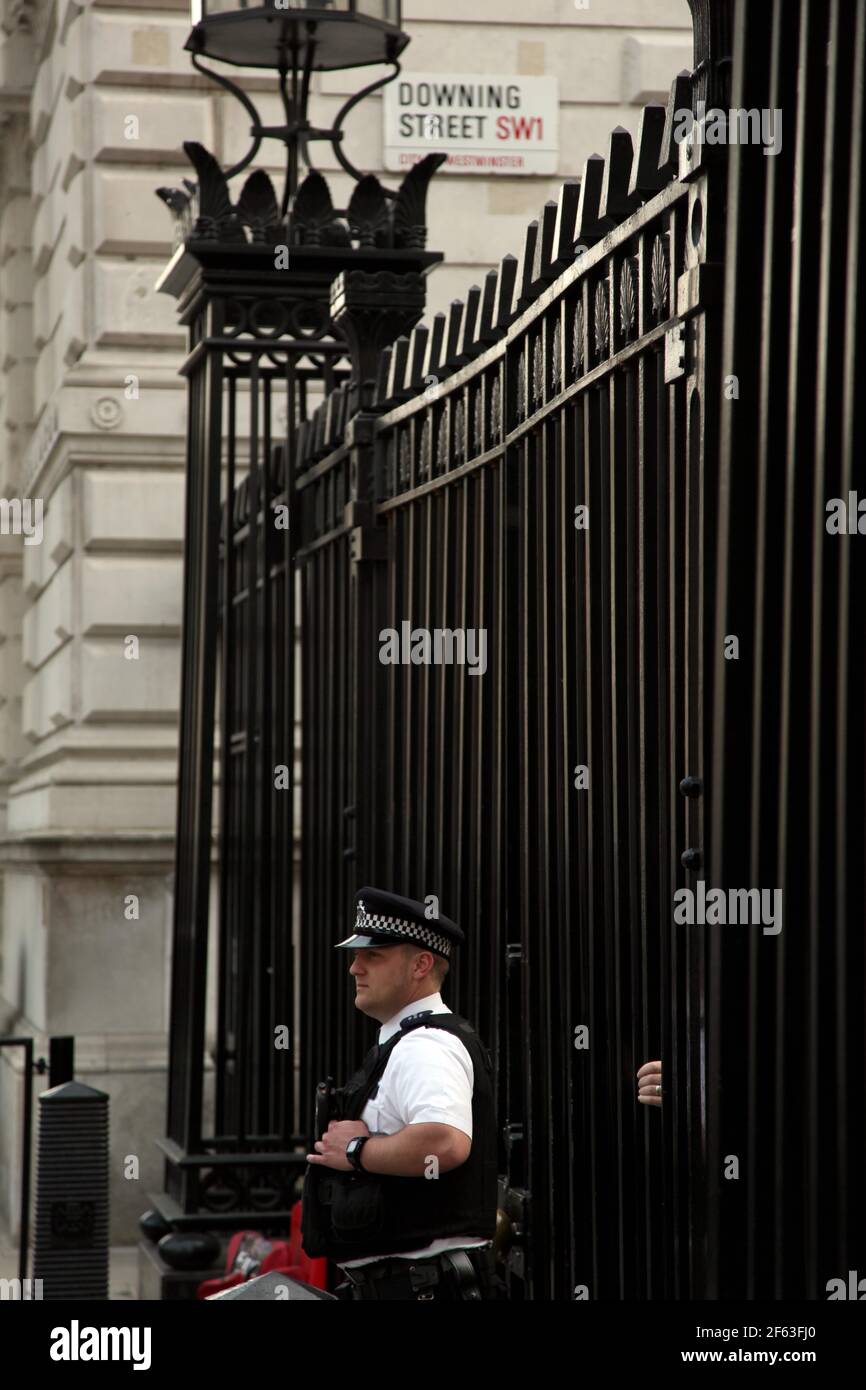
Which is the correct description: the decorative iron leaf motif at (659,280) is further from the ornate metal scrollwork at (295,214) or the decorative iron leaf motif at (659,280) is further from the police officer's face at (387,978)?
the ornate metal scrollwork at (295,214)

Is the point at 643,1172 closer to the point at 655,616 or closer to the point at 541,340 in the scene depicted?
the point at 655,616

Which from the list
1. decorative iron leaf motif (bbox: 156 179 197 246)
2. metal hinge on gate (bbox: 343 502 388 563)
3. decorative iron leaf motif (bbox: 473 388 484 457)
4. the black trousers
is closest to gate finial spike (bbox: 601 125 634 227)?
decorative iron leaf motif (bbox: 473 388 484 457)

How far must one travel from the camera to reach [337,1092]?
5.00m

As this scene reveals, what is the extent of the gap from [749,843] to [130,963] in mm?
7576

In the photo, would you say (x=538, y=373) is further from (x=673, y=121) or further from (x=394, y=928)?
(x=394, y=928)

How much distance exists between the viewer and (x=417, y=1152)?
15.4 ft

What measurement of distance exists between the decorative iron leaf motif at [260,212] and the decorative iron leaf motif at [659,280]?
4.50 m

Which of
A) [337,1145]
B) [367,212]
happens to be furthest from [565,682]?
[367,212]

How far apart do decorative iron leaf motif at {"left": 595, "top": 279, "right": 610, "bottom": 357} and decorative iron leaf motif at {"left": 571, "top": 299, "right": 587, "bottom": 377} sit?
3.7 inches

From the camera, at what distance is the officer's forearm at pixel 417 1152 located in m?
4.69

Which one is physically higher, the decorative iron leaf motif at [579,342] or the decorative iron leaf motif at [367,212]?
the decorative iron leaf motif at [367,212]

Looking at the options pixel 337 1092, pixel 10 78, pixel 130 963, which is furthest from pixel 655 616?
pixel 10 78

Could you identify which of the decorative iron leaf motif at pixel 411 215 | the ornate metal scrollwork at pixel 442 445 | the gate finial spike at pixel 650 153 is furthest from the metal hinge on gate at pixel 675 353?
the decorative iron leaf motif at pixel 411 215

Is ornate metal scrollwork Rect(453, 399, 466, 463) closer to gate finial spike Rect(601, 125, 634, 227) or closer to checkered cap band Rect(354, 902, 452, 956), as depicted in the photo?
gate finial spike Rect(601, 125, 634, 227)
